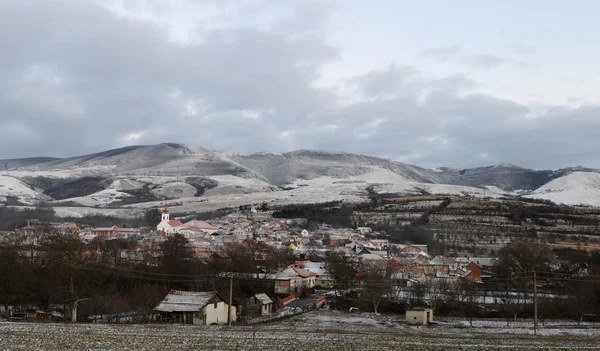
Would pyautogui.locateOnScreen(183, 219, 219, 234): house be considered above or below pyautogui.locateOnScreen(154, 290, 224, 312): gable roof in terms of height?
above

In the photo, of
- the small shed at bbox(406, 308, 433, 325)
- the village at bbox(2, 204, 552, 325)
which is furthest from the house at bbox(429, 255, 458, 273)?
the small shed at bbox(406, 308, 433, 325)

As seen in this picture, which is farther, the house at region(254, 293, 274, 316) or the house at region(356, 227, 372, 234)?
the house at region(356, 227, 372, 234)

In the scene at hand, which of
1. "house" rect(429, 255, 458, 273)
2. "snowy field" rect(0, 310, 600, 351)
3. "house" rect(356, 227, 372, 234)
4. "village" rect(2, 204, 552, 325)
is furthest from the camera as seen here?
"house" rect(356, 227, 372, 234)

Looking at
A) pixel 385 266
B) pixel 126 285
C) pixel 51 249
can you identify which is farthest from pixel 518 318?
pixel 51 249

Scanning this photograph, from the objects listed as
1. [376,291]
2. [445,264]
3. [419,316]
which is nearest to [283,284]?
[376,291]

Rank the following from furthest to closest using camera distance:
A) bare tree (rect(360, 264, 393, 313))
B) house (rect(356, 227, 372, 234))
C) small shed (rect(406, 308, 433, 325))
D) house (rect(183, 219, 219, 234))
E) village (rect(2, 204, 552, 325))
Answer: house (rect(356, 227, 372, 234))
house (rect(183, 219, 219, 234))
bare tree (rect(360, 264, 393, 313))
small shed (rect(406, 308, 433, 325))
village (rect(2, 204, 552, 325))

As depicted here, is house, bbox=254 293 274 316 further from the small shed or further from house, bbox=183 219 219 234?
house, bbox=183 219 219 234

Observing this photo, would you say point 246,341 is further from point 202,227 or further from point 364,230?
point 202,227
